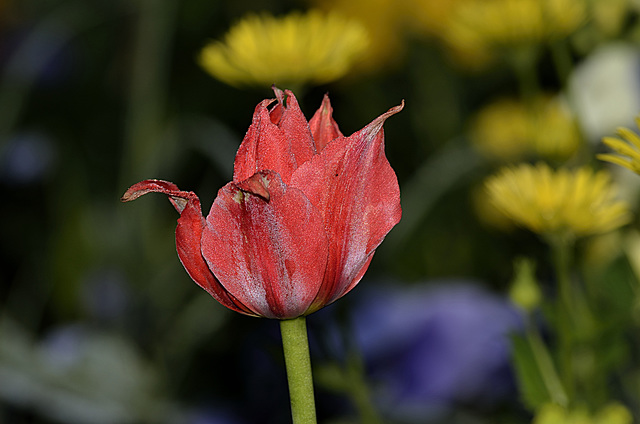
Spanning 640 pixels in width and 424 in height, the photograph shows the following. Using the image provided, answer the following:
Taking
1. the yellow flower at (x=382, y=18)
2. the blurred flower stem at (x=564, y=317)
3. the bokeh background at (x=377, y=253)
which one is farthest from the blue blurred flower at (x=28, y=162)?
the blurred flower stem at (x=564, y=317)

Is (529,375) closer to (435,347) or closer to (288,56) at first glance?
(288,56)

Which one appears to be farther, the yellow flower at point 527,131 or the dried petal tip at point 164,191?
the yellow flower at point 527,131

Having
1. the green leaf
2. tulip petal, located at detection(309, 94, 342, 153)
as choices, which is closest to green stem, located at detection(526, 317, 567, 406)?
the green leaf

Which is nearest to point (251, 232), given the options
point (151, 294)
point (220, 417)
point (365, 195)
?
point (365, 195)

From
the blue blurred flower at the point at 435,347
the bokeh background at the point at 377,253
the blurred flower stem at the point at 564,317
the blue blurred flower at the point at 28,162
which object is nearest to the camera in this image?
the blurred flower stem at the point at 564,317

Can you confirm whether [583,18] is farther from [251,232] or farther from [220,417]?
[220,417]

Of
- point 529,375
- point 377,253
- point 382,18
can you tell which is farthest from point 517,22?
point 382,18

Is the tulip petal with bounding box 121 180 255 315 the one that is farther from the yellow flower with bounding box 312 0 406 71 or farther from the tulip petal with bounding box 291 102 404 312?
the yellow flower with bounding box 312 0 406 71

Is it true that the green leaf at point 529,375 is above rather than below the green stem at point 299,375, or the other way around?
below

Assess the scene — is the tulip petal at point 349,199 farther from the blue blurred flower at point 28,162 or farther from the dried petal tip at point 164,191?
the blue blurred flower at point 28,162
